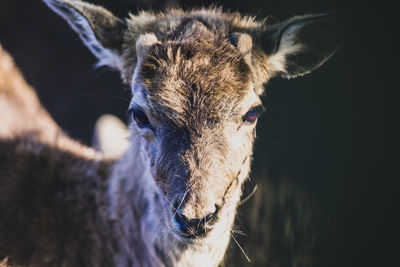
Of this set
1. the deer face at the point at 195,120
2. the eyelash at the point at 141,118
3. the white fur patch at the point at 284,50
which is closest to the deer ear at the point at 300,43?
the white fur patch at the point at 284,50

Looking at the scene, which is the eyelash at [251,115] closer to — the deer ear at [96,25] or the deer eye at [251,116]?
the deer eye at [251,116]

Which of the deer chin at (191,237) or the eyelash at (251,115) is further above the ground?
the eyelash at (251,115)

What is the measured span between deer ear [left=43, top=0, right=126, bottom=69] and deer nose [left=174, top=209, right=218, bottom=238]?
103cm

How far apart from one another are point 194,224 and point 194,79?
602mm

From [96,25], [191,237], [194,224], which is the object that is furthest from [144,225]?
[96,25]

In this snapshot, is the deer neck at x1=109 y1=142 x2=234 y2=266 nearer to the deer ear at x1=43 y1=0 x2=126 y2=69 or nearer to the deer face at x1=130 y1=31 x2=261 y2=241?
the deer face at x1=130 y1=31 x2=261 y2=241

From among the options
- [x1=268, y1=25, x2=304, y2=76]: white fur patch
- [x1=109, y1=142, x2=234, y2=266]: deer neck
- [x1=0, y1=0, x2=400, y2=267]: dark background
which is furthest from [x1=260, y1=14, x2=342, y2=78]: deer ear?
[x1=109, y1=142, x2=234, y2=266]: deer neck

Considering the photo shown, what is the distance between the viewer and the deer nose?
1295mm

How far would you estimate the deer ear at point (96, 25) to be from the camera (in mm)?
1762

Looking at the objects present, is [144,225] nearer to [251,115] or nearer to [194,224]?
[194,224]

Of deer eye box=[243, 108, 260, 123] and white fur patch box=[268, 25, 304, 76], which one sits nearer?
deer eye box=[243, 108, 260, 123]

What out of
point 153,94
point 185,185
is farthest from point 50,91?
point 185,185

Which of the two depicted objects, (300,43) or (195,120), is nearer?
(195,120)

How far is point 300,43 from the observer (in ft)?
5.85
